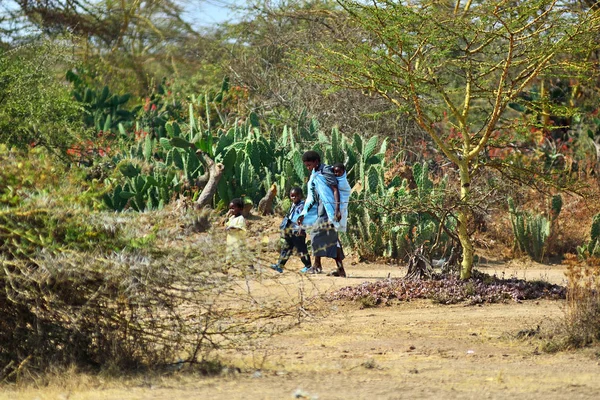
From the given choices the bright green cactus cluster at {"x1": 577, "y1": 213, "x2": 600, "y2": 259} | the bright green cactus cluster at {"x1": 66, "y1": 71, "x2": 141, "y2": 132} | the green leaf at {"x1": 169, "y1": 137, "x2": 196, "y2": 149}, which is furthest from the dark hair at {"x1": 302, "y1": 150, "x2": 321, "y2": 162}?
the bright green cactus cluster at {"x1": 66, "y1": 71, "x2": 141, "y2": 132}

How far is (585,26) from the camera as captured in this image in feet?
28.7

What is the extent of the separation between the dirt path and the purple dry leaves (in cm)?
15

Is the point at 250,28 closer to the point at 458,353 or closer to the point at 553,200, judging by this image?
the point at 553,200

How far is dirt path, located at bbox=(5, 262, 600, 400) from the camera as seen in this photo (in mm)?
5785

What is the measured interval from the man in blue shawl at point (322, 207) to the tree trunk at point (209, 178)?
2.89m

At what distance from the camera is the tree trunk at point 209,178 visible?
14352mm

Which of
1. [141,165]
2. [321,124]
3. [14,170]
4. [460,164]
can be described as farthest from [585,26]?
[321,124]

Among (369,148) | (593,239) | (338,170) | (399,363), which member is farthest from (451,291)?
(369,148)

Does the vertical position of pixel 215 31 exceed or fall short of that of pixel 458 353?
it exceeds it

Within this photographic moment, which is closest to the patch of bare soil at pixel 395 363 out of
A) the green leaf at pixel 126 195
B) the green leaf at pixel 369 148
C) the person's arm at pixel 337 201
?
the person's arm at pixel 337 201

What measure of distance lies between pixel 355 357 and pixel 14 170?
263 centimetres

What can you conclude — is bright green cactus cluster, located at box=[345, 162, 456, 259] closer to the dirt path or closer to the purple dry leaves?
the purple dry leaves

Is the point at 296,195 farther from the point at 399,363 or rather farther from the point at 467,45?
the point at 399,363

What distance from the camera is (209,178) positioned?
14648 mm
